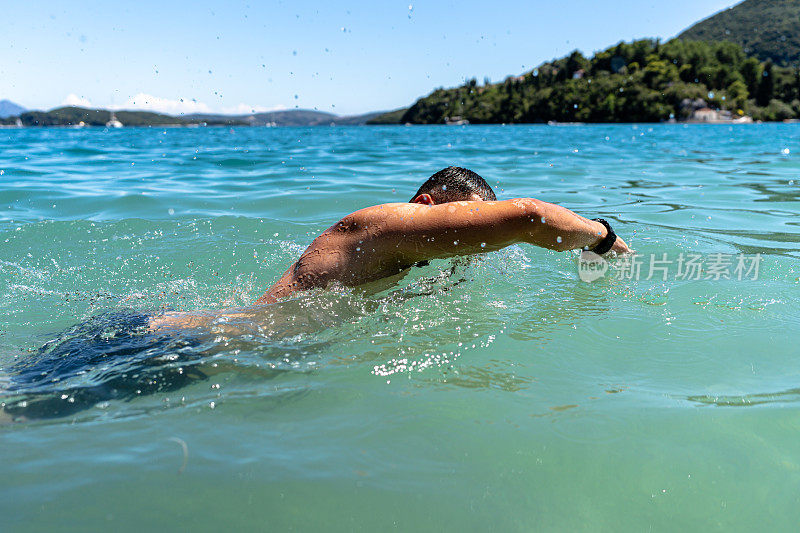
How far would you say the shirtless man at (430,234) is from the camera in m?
2.59

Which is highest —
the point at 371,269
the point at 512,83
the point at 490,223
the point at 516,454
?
the point at 512,83

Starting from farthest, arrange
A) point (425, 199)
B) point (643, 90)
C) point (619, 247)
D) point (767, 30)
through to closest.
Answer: point (767, 30), point (643, 90), point (619, 247), point (425, 199)

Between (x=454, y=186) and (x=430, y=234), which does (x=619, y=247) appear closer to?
(x=454, y=186)

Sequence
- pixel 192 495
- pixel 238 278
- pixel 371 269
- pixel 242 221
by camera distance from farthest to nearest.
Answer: pixel 242 221 → pixel 238 278 → pixel 371 269 → pixel 192 495

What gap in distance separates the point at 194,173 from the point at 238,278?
821 cm

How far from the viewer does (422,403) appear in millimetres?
2244

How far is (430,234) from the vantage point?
268cm

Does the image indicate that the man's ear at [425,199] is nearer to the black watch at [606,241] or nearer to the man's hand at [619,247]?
the black watch at [606,241]

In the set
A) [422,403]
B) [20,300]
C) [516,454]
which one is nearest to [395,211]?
[422,403]

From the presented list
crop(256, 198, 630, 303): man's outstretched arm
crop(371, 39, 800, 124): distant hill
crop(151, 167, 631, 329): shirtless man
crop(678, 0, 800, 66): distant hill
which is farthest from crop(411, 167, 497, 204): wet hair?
crop(678, 0, 800, 66): distant hill

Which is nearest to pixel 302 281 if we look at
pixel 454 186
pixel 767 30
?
pixel 454 186

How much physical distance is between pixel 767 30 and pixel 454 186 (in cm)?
12078

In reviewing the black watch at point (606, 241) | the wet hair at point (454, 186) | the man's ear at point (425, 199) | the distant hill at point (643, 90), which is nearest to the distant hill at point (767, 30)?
the distant hill at point (643, 90)

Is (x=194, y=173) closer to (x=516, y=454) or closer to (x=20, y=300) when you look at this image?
(x=20, y=300)
